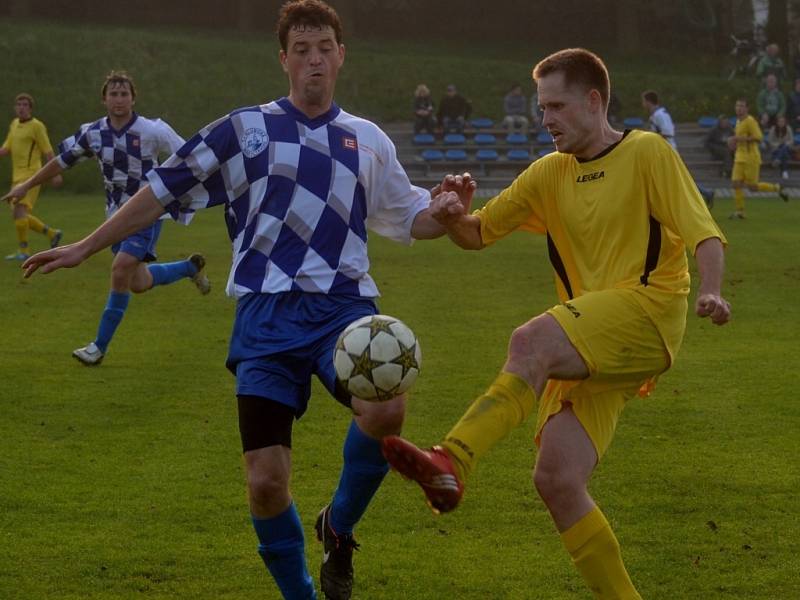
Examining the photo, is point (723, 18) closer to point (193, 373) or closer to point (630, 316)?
point (193, 373)

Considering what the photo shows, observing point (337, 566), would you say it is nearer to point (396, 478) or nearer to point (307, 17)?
point (396, 478)

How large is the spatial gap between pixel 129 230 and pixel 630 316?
2.03 m

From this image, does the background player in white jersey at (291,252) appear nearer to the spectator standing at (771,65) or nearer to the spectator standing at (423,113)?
the spectator standing at (423,113)

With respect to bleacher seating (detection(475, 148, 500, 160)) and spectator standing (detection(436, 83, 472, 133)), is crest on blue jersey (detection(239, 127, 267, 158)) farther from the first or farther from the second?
spectator standing (detection(436, 83, 472, 133))

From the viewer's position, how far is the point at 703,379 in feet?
33.6

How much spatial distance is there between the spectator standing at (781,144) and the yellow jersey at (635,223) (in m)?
28.2

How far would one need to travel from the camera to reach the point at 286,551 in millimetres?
5164

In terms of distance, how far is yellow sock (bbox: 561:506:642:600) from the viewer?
4.88 m

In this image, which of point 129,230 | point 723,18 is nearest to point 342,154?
point 129,230

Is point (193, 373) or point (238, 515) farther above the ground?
point (238, 515)

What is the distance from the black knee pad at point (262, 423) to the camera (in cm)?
509

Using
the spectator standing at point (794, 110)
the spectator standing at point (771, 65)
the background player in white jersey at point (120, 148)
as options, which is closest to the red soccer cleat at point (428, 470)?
the background player in white jersey at point (120, 148)

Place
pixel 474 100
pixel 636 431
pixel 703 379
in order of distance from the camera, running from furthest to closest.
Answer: pixel 474 100, pixel 703 379, pixel 636 431

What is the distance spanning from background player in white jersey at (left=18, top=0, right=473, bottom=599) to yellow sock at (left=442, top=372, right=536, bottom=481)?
0.78 m
